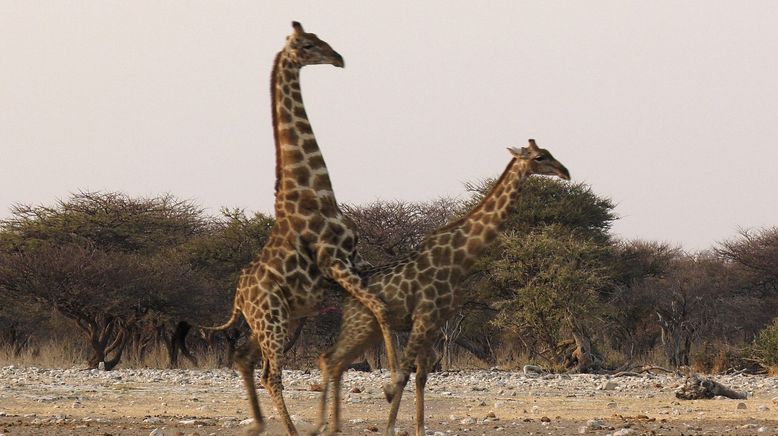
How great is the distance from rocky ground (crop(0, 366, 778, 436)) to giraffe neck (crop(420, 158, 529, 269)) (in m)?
1.77

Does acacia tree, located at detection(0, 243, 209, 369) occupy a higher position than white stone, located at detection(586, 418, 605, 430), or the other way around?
acacia tree, located at detection(0, 243, 209, 369)

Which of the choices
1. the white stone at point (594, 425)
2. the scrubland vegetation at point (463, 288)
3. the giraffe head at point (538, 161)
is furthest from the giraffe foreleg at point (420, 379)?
the scrubland vegetation at point (463, 288)

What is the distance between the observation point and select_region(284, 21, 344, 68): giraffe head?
909 cm

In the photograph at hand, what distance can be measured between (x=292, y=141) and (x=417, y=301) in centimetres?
161

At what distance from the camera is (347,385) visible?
19.2m

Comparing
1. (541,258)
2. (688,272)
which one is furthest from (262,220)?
(688,272)

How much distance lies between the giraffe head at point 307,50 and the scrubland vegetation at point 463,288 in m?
15.9

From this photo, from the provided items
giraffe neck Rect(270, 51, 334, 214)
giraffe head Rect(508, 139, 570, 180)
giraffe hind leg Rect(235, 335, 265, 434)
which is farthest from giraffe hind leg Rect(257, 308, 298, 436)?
giraffe head Rect(508, 139, 570, 180)

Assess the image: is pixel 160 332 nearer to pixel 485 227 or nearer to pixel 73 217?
pixel 73 217

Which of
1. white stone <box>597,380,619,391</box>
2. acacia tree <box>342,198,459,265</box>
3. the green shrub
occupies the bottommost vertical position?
white stone <box>597,380,619,391</box>

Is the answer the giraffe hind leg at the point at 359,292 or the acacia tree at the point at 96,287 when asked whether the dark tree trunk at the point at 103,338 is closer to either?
the acacia tree at the point at 96,287

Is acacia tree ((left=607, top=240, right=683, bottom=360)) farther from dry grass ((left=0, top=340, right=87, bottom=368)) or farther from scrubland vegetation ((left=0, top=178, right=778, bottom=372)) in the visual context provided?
dry grass ((left=0, top=340, right=87, bottom=368))

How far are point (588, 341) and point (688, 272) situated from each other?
1209 centimetres

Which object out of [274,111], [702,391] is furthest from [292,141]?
[702,391]
